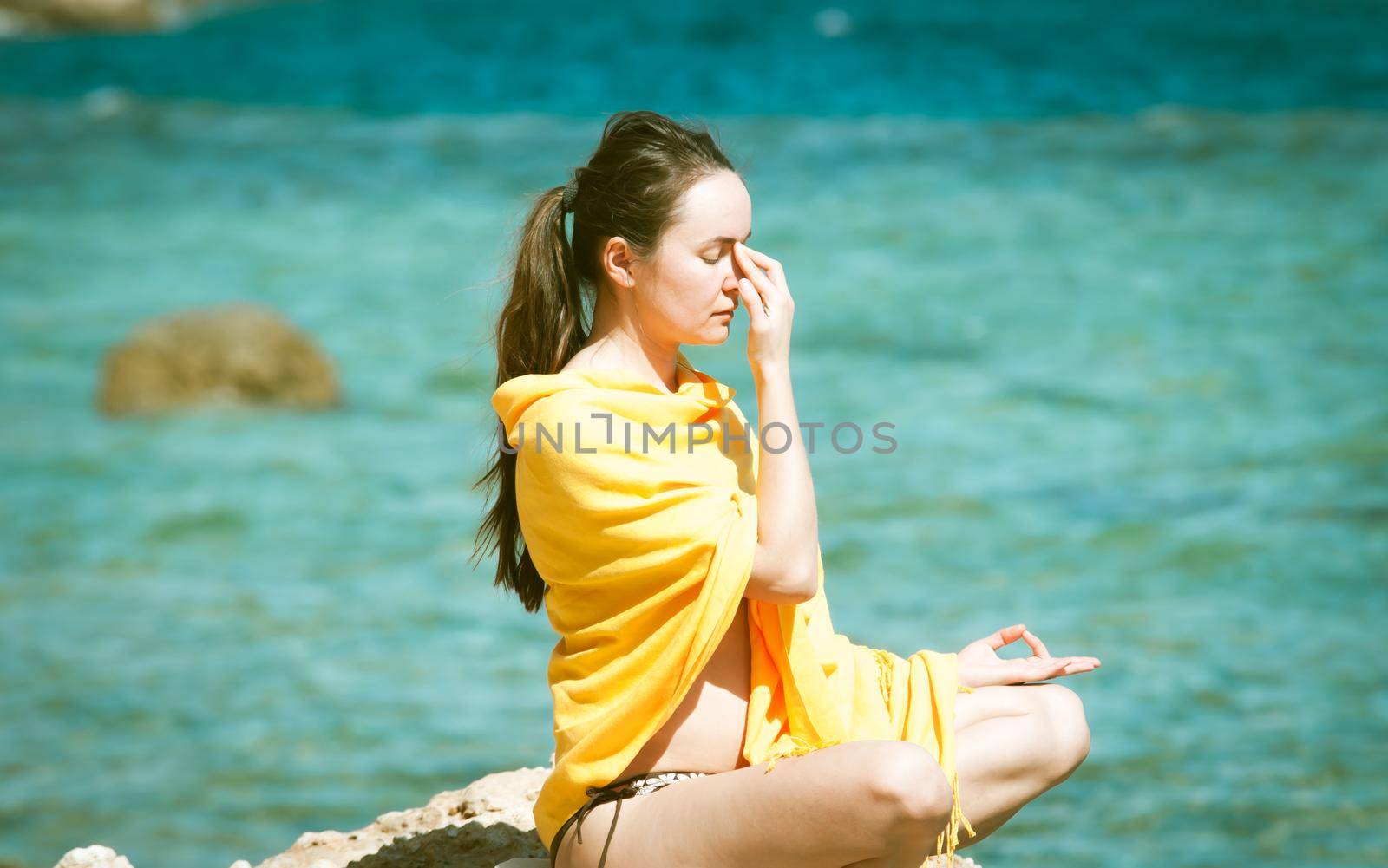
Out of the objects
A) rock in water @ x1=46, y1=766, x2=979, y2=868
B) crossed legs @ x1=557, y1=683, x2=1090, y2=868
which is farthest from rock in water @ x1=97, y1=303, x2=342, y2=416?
crossed legs @ x1=557, y1=683, x2=1090, y2=868

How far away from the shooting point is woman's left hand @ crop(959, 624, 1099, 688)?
10.2ft

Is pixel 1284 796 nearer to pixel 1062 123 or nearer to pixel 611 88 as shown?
pixel 1062 123

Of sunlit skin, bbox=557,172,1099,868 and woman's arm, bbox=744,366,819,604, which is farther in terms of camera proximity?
woman's arm, bbox=744,366,819,604

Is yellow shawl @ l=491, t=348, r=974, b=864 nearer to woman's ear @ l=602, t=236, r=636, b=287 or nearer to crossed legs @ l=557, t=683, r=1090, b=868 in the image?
crossed legs @ l=557, t=683, r=1090, b=868

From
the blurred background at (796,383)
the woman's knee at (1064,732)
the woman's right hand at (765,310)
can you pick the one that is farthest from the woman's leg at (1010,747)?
the blurred background at (796,383)

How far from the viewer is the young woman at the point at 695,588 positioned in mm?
2602

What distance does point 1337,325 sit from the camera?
1244cm

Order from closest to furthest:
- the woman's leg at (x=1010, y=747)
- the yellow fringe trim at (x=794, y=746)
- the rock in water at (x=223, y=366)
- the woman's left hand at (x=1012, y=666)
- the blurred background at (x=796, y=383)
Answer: the yellow fringe trim at (x=794, y=746), the woman's leg at (x=1010, y=747), the woman's left hand at (x=1012, y=666), the blurred background at (x=796, y=383), the rock in water at (x=223, y=366)

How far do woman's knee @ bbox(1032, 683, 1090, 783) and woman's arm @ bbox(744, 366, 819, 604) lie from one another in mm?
611

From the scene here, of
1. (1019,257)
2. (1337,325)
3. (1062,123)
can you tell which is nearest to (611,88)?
(1062,123)

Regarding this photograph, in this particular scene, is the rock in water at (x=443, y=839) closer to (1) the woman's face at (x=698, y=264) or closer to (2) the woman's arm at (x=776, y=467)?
(2) the woman's arm at (x=776, y=467)

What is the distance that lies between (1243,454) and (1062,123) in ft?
28.4

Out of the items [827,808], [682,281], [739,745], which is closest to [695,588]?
[739,745]

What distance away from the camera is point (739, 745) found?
2.86 m
